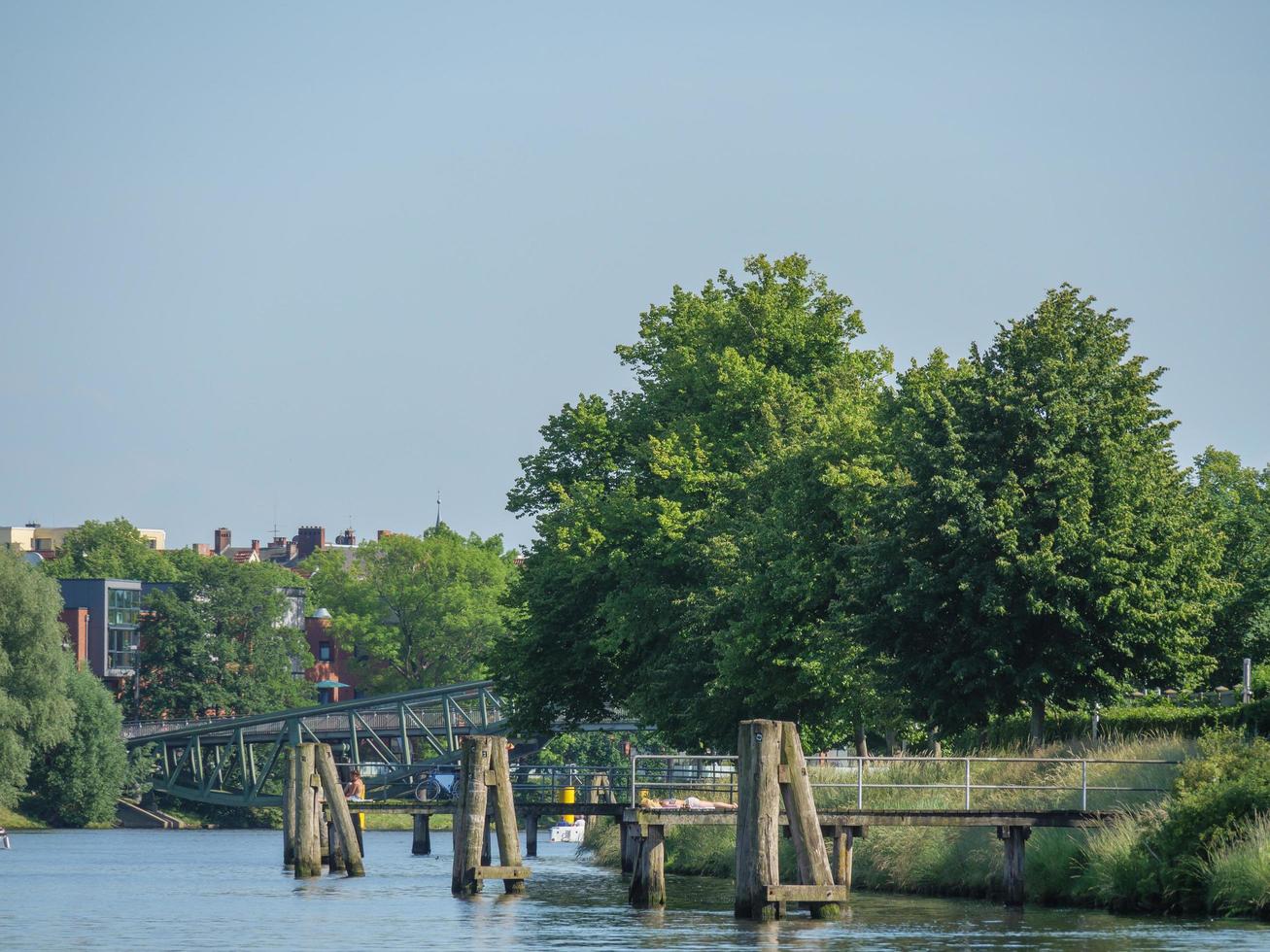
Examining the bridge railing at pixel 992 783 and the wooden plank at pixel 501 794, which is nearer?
the bridge railing at pixel 992 783

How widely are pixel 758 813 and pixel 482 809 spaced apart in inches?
408

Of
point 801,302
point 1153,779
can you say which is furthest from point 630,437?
point 1153,779

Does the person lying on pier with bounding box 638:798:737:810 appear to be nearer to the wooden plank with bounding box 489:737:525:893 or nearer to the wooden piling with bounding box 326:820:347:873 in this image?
the wooden plank with bounding box 489:737:525:893

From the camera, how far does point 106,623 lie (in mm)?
154750

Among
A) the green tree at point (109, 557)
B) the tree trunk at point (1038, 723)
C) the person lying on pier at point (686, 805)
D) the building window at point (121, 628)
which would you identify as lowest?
the person lying on pier at point (686, 805)

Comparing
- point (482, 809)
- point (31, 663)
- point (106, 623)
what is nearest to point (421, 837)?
point (31, 663)

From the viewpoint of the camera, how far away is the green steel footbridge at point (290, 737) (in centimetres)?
12544

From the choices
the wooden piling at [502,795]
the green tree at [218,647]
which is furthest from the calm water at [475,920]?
the green tree at [218,647]

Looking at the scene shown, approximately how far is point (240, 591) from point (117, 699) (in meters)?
10.5

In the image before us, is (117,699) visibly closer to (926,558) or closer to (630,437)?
(630,437)

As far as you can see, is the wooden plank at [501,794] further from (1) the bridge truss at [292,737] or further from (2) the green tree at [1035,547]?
(1) the bridge truss at [292,737]

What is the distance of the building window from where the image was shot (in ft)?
512

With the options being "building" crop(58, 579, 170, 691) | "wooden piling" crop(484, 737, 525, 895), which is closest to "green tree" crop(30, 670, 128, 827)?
"building" crop(58, 579, 170, 691)

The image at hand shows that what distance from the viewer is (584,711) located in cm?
6950
